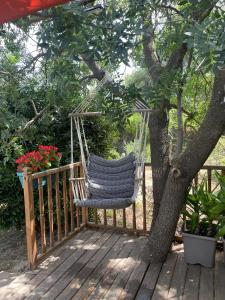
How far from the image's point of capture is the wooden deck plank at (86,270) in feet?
7.61

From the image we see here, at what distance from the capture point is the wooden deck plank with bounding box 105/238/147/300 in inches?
90.6

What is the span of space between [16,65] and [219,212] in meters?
2.14

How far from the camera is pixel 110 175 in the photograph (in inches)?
125

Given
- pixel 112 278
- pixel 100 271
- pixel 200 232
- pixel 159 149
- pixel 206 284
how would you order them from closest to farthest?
pixel 206 284 → pixel 112 278 → pixel 100 271 → pixel 200 232 → pixel 159 149

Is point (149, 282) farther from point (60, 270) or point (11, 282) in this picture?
point (11, 282)

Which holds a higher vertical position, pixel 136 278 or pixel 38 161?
pixel 38 161

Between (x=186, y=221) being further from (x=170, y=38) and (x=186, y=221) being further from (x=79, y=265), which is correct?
(x=170, y=38)

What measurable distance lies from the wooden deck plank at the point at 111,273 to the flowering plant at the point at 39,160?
1.10 m

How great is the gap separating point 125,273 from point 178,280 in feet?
1.44

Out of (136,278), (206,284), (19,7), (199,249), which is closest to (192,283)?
(206,284)

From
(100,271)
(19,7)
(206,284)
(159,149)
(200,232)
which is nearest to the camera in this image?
(19,7)

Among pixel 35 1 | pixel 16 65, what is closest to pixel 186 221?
pixel 16 65

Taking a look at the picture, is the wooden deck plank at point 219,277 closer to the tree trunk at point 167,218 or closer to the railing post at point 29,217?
the tree trunk at point 167,218

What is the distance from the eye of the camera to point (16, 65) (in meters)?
2.60
